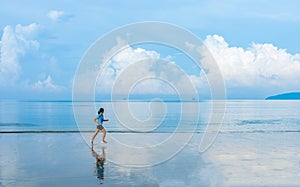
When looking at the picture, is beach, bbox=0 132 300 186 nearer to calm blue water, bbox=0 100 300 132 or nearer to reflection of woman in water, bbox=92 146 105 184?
reflection of woman in water, bbox=92 146 105 184

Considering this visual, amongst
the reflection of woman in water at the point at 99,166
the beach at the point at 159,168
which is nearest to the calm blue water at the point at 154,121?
the beach at the point at 159,168

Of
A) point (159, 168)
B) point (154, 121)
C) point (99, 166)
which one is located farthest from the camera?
point (154, 121)

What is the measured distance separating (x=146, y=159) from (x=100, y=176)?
3.38m

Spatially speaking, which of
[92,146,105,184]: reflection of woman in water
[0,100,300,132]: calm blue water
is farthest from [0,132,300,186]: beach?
[0,100,300,132]: calm blue water

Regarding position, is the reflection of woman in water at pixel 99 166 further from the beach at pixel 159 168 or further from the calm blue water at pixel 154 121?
the calm blue water at pixel 154 121

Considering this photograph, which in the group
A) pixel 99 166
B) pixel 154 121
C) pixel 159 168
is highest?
pixel 154 121

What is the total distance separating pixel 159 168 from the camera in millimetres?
11867

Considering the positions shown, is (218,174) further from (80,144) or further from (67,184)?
(80,144)

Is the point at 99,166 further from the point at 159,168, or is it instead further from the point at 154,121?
the point at 154,121

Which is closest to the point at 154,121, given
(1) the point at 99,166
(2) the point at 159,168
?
(1) the point at 99,166

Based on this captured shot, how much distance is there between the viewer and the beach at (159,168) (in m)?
9.98

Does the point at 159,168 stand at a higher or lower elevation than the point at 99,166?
lower

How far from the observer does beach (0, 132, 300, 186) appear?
393 inches

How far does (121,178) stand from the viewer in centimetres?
1031
